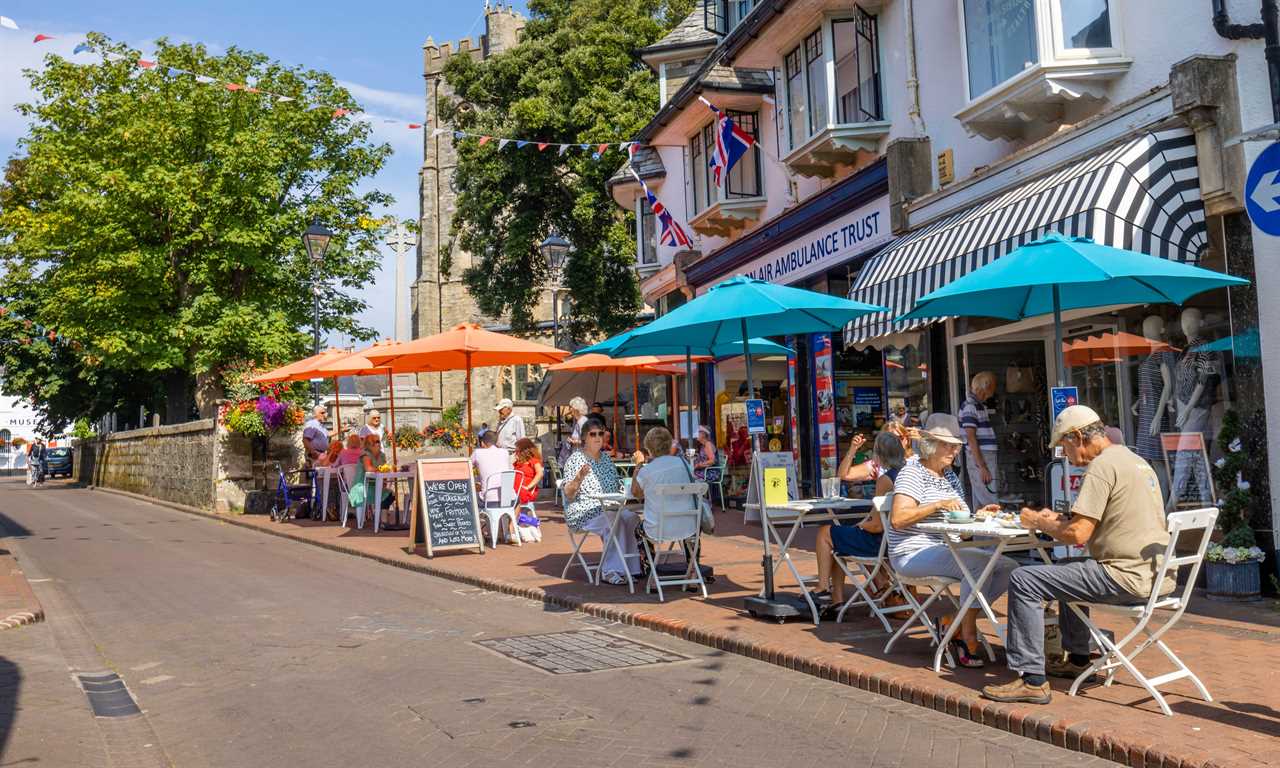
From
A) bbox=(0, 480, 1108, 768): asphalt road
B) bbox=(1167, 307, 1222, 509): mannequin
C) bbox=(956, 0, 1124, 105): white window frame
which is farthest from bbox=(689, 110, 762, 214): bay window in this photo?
bbox=(0, 480, 1108, 768): asphalt road

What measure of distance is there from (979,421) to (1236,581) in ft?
12.1

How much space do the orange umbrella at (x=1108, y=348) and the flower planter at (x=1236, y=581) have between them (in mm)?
2149

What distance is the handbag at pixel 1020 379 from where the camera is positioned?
39.5 feet

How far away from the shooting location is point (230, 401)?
2128cm

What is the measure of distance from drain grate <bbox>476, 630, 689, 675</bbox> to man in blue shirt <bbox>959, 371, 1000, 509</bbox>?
17.7 ft

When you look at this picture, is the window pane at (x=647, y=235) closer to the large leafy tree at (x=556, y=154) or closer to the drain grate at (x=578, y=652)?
the large leafy tree at (x=556, y=154)

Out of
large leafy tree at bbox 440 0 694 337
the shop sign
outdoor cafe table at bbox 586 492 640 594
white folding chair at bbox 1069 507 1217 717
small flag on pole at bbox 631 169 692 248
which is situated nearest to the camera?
white folding chair at bbox 1069 507 1217 717

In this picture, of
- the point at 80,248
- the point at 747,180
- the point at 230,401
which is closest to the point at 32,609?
the point at 230,401

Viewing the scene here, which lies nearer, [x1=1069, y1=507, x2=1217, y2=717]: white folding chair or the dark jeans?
[x1=1069, y1=507, x2=1217, y2=717]: white folding chair

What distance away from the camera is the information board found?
8312mm

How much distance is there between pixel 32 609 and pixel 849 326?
973 centimetres

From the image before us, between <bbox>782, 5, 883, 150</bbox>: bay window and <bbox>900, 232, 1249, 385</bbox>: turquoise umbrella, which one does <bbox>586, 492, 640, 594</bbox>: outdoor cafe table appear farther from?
<bbox>782, 5, 883, 150</bbox>: bay window

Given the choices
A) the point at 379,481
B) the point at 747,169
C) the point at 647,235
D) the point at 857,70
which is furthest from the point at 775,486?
the point at 647,235

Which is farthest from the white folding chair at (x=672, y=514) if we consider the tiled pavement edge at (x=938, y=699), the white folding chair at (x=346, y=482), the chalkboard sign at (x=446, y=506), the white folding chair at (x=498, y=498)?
the white folding chair at (x=346, y=482)
